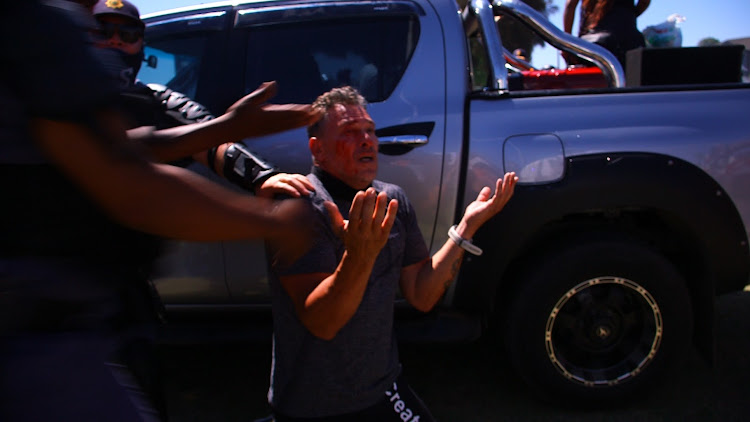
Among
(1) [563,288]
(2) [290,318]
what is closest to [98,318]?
(2) [290,318]

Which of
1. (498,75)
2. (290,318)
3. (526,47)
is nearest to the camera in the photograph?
(290,318)

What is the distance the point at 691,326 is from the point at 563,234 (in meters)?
0.68

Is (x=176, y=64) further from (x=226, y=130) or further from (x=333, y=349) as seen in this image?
(x=333, y=349)

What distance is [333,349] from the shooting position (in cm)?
173

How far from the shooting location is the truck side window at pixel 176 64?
2.83m

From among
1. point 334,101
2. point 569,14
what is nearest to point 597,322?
point 334,101

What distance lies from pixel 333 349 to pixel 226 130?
673mm

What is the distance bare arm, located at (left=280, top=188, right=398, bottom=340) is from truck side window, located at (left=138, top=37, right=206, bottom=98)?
4.97 ft

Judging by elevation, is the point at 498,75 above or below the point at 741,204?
above

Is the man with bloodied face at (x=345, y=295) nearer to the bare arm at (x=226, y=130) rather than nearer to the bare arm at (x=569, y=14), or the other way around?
the bare arm at (x=226, y=130)

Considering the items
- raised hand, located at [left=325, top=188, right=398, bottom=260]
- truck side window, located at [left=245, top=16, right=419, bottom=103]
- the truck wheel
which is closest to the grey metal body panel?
truck side window, located at [left=245, top=16, right=419, bottom=103]

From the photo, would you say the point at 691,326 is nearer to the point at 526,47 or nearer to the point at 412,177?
the point at 412,177

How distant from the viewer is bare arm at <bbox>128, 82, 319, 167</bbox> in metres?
1.47

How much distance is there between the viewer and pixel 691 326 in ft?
8.94
